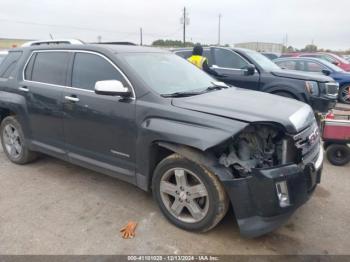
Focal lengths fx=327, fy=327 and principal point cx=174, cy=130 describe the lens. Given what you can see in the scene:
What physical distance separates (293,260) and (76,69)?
319 cm

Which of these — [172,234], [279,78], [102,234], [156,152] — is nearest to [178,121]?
[156,152]

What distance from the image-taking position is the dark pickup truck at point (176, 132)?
2.85 m

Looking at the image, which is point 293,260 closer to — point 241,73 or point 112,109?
point 112,109

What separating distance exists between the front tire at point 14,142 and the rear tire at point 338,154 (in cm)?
466

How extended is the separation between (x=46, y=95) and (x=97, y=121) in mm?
1061

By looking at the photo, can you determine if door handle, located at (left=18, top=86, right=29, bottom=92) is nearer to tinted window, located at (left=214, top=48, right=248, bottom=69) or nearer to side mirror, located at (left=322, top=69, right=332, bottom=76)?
tinted window, located at (left=214, top=48, right=248, bottom=69)

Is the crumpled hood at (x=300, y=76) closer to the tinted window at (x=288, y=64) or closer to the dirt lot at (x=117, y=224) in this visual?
the dirt lot at (x=117, y=224)

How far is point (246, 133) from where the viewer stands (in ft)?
9.91

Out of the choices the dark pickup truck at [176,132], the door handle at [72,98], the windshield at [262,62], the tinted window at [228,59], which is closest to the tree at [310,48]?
the windshield at [262,62]

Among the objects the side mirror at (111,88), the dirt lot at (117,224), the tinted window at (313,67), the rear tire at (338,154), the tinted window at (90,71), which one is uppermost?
the tinted window at (90,71)

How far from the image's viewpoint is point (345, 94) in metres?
11.4

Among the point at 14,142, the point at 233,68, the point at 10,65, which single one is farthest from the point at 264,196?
the point at 233,68

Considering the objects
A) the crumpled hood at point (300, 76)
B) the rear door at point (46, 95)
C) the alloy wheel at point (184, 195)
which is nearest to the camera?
the alloy wheel at point (184, 195)

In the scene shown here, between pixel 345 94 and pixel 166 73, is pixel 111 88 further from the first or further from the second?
pixel 345 94
